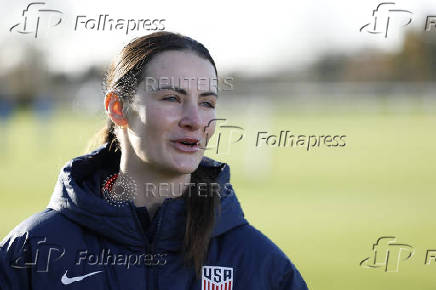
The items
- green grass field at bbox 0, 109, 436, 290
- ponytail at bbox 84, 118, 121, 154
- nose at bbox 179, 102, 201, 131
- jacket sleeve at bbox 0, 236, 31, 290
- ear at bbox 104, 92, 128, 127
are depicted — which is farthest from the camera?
green grass field at bbox 0, 109, 436, 290

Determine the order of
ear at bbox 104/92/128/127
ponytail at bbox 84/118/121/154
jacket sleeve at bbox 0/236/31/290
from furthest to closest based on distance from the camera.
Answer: ponytail at bbox 84/118/121/154 → ear at bbox 104/92/128/127 → jacket sleeve at bbox 0/236/31/290

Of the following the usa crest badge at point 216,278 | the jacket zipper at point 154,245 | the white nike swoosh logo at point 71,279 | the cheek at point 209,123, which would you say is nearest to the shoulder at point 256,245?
the usa crest badge at point 216,278

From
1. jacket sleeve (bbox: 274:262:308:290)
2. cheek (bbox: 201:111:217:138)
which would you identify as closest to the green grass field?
cheek (bbox: 201:111:217:138)

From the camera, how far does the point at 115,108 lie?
3094 millimetres

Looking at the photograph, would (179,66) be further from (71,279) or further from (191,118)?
(71,279)

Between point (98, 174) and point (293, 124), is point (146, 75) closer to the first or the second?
A: point (98, 174)

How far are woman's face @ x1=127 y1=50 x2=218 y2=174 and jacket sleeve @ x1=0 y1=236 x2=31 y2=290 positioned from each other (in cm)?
57

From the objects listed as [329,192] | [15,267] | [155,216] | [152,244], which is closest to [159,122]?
[155,216]

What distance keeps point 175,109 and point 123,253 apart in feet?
1.86

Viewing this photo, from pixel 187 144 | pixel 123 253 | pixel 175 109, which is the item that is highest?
pixel 175 109

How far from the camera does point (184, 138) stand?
2.79m

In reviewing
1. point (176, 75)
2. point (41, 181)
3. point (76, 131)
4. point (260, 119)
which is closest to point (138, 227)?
point (176, 75)

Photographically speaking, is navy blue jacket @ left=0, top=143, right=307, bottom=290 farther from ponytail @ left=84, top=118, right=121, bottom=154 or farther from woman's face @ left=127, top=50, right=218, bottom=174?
ponytail @ left=84, top=118, right=121, bottom=154

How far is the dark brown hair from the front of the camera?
271 cm
